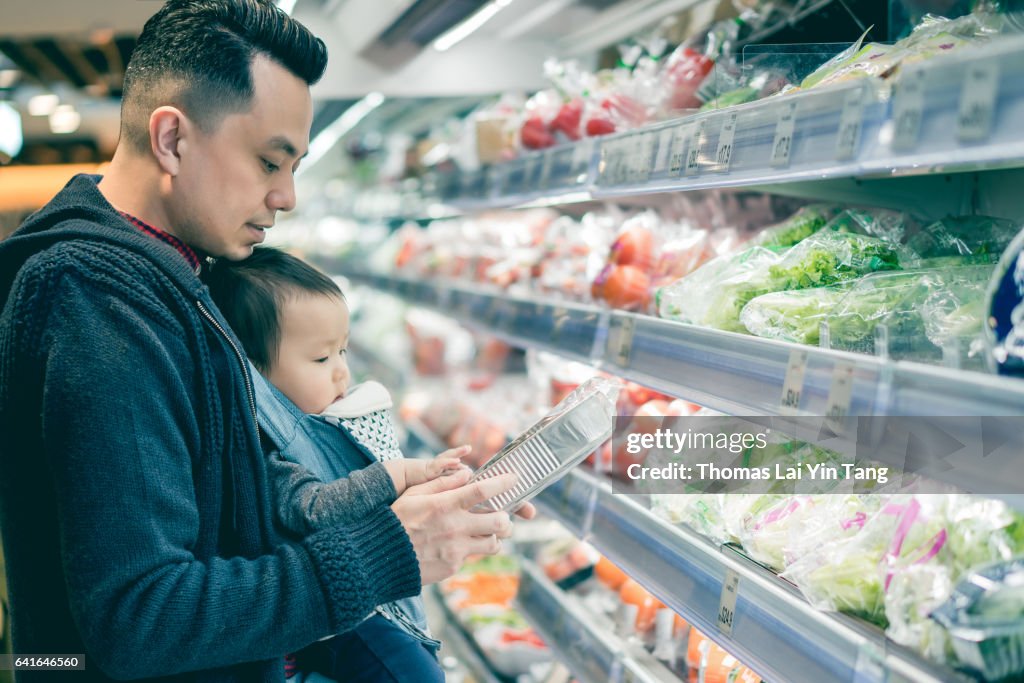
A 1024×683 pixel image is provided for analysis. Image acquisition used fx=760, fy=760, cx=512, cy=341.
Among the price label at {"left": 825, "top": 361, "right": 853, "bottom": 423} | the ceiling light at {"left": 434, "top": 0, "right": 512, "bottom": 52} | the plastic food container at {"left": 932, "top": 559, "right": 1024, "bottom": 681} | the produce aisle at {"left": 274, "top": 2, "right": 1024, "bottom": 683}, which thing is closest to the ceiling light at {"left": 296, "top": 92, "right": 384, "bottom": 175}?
the ceiling light at {"left": 434, "top": 0, "right": 512, "bottom": 52}

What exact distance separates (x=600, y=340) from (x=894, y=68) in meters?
0.81

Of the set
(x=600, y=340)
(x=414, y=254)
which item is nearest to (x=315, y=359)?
(x=600, y=340)

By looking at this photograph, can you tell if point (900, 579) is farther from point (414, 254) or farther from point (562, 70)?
point (414, 254)

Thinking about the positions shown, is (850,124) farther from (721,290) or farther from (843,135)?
(721,290)

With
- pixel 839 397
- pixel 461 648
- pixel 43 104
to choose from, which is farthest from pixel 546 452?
pixel 43 104

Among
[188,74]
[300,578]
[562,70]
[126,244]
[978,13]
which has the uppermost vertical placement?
[562,70]

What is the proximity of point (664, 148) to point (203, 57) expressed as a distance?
77 centimetres

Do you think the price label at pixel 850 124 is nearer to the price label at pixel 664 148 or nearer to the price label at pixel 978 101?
the price label at pixel 978 101

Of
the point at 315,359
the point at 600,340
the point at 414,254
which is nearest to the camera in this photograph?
the point at 315,359

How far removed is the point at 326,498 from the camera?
104cm

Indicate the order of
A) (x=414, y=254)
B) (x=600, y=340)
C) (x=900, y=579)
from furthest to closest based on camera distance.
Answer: (x=414, y=254) < (x=600, y=340) < (x=900, y=579)

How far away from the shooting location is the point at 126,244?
3.12 ft

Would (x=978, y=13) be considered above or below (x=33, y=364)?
above

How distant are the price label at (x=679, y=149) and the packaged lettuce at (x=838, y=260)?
24cm
